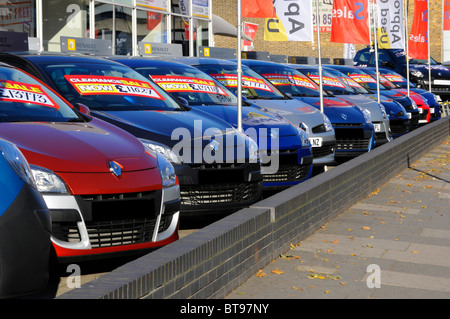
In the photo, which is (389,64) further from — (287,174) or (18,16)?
(287,174)

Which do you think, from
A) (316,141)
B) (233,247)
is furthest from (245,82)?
(233,247)

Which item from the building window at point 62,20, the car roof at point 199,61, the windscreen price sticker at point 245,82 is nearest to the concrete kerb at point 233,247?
the windscreen price sticker at point 245,82

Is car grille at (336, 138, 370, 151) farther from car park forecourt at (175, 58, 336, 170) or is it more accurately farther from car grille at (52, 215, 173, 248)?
car grille at (52, 215, 173, 248)

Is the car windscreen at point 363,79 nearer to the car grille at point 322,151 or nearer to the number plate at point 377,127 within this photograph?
the number plate at point 377,127

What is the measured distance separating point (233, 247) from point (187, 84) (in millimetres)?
4456

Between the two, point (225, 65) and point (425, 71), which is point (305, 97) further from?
point (425, 71)

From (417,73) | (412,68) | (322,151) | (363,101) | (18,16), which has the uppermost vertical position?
(18,16)

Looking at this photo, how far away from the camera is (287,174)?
30.0 feet

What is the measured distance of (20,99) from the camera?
641cm

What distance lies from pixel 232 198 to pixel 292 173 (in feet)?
6.72

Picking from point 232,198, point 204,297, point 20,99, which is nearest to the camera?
point 204,297
